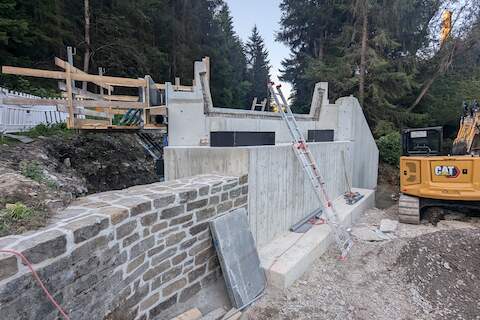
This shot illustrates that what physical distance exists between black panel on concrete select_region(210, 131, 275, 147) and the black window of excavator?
14.6ft

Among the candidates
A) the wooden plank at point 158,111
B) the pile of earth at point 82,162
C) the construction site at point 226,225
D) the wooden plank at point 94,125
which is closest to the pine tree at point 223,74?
the pile of earth at point 82,162

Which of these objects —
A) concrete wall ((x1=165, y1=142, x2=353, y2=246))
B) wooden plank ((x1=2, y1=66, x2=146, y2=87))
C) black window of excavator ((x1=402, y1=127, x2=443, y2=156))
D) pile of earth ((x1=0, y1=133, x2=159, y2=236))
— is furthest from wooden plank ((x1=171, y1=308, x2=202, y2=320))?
black window of excavator ((x1=402, y1=127, x2=443, y2=156))

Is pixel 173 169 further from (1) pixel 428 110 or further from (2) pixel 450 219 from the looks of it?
(1) pixel 428 110

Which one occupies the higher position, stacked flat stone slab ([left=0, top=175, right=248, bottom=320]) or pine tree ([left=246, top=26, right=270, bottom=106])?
pine tree ([left=246, top=26, right=270, bottom=106])

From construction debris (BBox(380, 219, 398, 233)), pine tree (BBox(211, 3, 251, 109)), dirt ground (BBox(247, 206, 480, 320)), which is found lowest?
dirt ground (BBox(247, 206, 480, 320))

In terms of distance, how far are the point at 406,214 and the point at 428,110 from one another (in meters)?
15.5

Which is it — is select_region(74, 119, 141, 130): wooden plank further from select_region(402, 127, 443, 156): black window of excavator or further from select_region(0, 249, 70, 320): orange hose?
select_region(402, 127, 443, 156): black window of excavator

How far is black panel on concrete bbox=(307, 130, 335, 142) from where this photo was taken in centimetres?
669

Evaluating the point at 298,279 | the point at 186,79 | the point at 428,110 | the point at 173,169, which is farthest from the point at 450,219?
the point at 186,79

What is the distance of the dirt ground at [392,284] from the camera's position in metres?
3.49

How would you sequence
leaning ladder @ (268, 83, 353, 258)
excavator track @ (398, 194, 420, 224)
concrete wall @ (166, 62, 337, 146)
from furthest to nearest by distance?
excavator track @ (398, 194, 420, 224), concrete wall @ (166, 62, 337, 146), leaning ladder @ (268, 83, 353, 258)

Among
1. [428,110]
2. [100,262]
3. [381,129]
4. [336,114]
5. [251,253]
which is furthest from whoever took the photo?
[428,110]

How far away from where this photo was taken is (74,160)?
Answer: 819 cm

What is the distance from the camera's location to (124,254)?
2.46 meters
